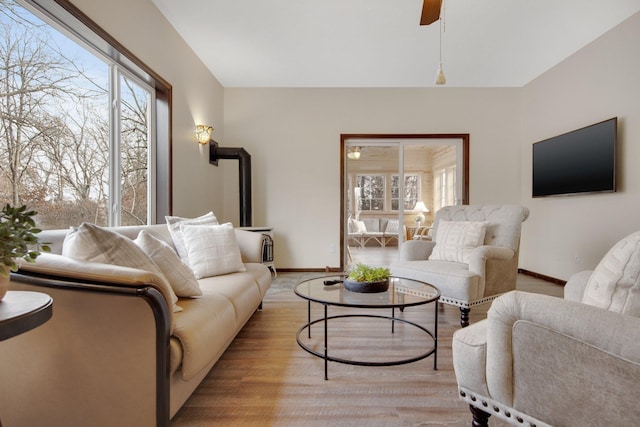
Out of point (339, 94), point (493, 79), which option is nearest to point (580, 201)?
point (493, 79)

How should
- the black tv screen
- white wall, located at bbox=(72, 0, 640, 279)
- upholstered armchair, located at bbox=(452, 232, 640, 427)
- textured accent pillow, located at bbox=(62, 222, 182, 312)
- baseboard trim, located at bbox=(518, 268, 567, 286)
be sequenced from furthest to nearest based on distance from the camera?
1. white wall, located at bbox=(72, 0, 640, 279)
2. baseboard trim, located at bbox=(518, 268, 567, 286)
3. the black tv screen
4. textured accent pillow, located at bbox=(62, 222, 182, 312)
5. upholstered armchair, located at bbox=(452, 232, 640, 427)

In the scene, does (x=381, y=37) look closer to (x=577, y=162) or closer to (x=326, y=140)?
(x=326, y=140)

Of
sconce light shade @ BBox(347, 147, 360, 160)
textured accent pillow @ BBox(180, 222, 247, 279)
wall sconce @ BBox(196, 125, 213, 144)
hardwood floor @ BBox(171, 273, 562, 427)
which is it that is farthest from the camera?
sconce light shade @ BBox(347, 147, 360, 160)

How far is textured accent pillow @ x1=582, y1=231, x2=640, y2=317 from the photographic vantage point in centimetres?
103

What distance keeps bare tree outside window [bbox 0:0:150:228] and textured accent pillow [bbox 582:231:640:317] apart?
2715 mm

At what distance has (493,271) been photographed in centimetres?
265

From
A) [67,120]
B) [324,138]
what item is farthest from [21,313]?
[324,138]

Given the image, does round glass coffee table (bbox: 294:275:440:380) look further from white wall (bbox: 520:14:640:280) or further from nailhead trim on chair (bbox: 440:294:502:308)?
white wall (bbox: 520:14:640:280)

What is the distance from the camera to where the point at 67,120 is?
2.21 meters

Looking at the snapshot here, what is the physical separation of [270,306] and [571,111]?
4111mm

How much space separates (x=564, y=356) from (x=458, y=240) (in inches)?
81.9

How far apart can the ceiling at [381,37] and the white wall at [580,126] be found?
218 mm

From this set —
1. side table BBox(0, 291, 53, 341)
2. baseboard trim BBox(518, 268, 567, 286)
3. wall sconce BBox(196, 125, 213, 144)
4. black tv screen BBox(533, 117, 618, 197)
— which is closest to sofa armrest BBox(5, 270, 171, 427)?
side table BBox(0, 291, 53, 341)

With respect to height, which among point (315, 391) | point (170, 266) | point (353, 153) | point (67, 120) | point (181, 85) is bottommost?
point (315, 391)
